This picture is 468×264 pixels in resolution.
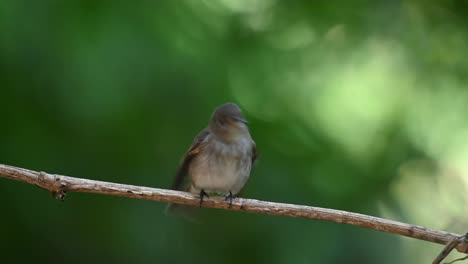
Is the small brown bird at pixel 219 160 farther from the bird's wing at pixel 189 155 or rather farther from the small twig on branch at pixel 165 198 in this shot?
the small twig on branch at pixel 165 198

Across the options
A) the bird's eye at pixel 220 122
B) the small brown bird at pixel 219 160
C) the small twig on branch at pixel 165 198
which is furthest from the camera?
the small brown bird at pixel 219 160

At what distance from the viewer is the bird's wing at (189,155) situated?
3.99 metres

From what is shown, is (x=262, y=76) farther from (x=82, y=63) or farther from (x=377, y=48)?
(x=82, y=63)

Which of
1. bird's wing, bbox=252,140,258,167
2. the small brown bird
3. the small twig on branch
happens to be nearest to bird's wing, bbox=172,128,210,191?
the small brown bird

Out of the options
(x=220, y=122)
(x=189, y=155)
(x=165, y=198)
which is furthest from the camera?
(x=189, y=155)

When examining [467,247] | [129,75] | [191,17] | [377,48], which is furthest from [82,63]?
[467,247]

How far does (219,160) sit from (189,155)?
151mm

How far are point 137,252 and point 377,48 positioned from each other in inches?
53.2

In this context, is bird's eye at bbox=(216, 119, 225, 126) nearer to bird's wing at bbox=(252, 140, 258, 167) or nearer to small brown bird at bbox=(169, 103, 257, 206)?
small brown bird at bbox=(169, 103, 257, 206)

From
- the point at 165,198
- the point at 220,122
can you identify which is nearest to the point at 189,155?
the point at 220,122

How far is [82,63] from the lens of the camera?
3615 millimetres

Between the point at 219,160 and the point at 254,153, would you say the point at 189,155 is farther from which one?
the point at 254,153

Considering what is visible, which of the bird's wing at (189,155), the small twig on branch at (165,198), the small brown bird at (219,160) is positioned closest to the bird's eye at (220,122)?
the small brown bird at (219,160)

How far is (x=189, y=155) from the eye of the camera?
13.4ft
